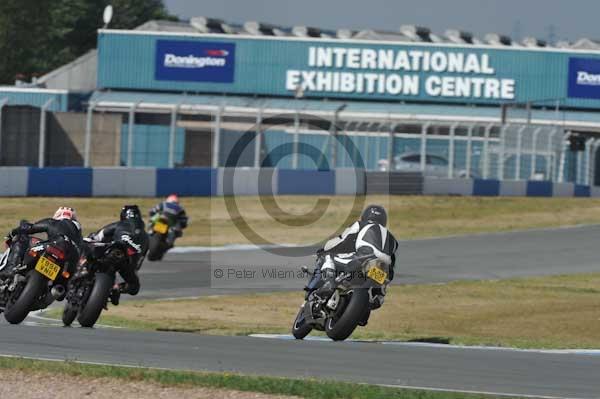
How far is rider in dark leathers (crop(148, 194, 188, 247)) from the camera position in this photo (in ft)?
75.4

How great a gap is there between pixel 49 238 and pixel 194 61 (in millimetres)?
46746

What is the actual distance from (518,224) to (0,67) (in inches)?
1896

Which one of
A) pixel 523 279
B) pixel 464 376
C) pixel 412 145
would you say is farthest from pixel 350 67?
pixel 464 376

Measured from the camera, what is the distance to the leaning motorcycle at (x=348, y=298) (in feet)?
41.4

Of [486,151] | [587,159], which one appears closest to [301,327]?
[486,151]

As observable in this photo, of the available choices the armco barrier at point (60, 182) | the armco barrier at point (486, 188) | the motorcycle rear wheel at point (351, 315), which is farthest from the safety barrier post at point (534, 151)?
the motorcycle rear wheel at point (351, 315)

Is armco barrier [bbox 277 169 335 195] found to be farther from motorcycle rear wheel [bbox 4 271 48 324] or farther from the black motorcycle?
motorcycle rear wheel [bbox 4 271 48 324]

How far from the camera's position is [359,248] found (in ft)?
42.5

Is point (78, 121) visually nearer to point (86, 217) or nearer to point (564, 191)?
point (86, 217)

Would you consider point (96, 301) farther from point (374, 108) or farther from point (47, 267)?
point (374, 108)

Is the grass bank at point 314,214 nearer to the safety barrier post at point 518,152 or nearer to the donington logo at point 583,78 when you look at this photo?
the safety barrier post at point 518,152

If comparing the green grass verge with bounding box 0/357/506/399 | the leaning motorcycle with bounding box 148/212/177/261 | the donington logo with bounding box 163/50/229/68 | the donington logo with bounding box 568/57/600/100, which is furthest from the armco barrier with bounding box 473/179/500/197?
the green grass verge with bounding box 0/357/506/399

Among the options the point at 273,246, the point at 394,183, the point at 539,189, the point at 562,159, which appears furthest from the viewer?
the point at 562,159

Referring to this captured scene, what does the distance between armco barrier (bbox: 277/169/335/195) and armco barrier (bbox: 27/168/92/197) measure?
5.19m
